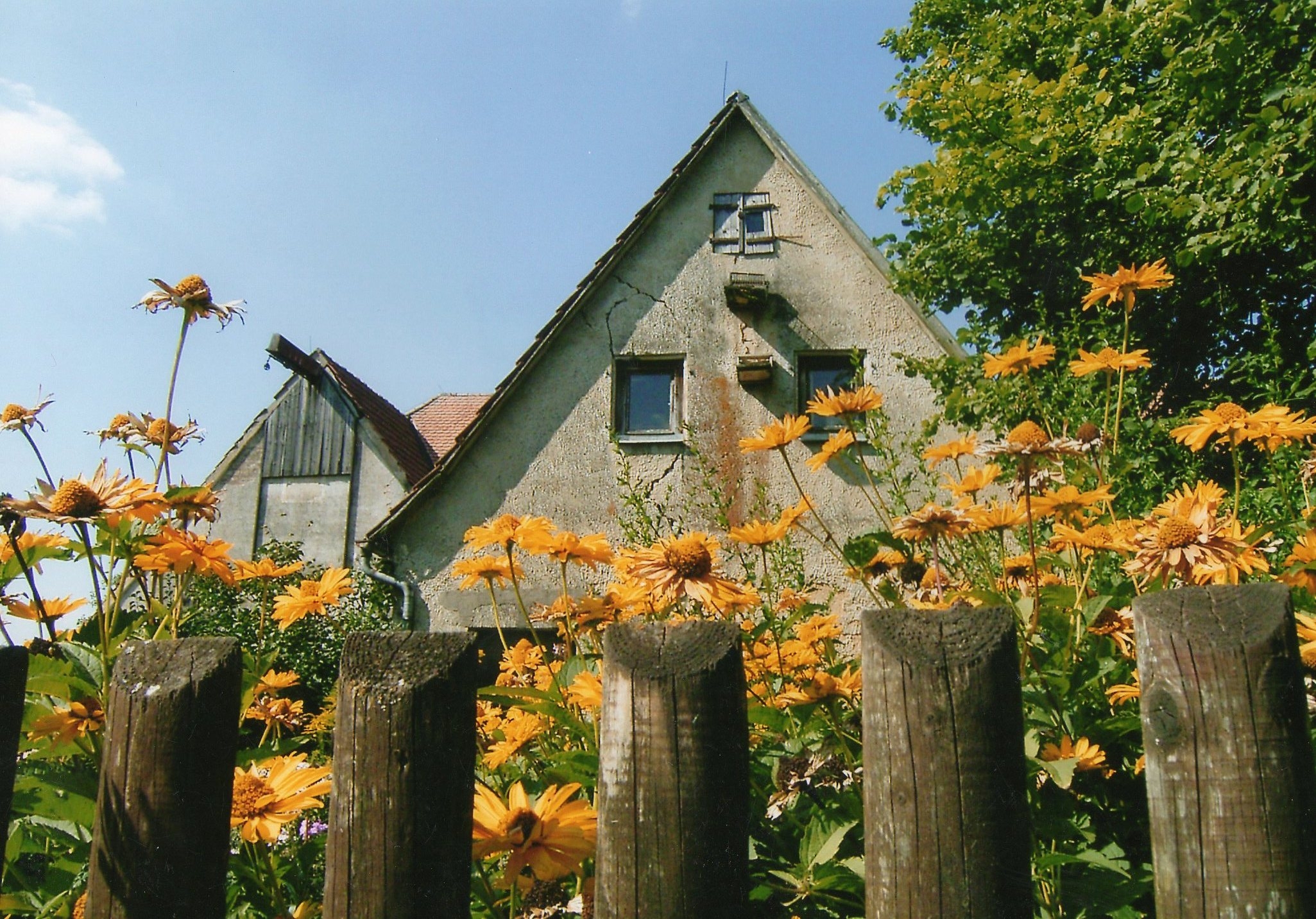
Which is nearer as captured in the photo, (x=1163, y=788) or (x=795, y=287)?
(x=1163, y=788)

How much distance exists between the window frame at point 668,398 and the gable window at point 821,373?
103 cm

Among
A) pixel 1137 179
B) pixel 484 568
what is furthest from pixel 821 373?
pixel 484 568

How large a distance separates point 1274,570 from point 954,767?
1853mm

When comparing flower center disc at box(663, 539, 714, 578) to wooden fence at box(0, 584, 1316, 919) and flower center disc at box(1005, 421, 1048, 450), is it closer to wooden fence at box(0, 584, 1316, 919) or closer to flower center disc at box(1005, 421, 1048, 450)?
wooden fence at box(0, 584, 1316, 919)

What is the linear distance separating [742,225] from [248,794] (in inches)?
324

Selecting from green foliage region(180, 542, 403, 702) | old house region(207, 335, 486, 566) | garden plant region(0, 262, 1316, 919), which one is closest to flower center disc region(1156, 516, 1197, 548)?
garden plant region(0, 262, 1316, 919)

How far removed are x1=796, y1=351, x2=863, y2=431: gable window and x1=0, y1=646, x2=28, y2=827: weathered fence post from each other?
771 cm

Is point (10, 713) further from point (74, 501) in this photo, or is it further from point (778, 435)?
point (778, 435)

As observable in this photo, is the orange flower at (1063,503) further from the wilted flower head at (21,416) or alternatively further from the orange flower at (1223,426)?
the wilted flower head at (21,416)

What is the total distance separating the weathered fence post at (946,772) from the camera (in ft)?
3.32

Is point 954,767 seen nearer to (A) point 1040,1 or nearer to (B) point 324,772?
(B) point 324,772

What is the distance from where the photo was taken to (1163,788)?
1.02 m

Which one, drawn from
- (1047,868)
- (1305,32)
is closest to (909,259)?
(1305,32)

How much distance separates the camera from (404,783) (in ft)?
3.53
